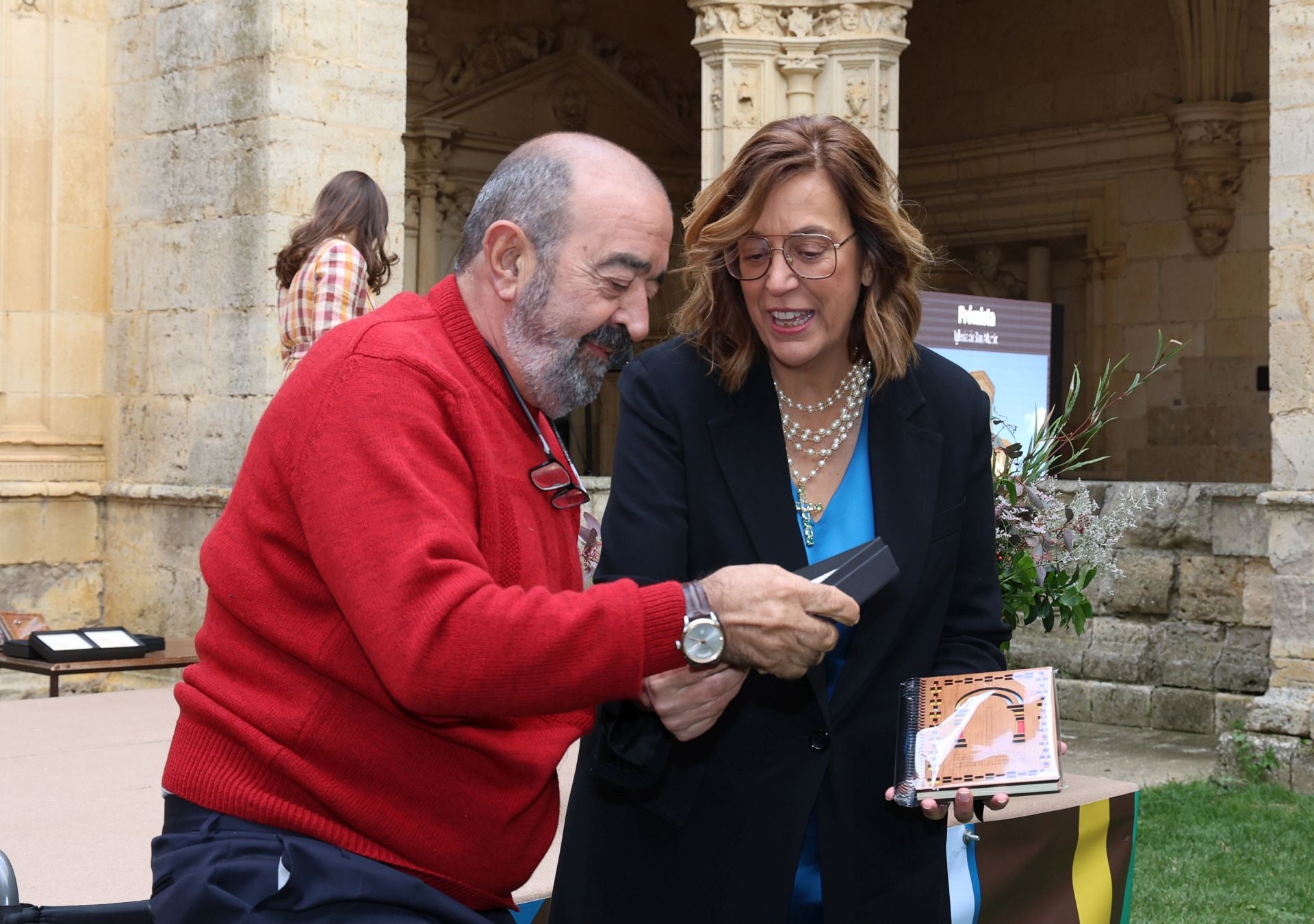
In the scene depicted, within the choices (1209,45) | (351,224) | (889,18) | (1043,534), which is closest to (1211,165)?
(1209,45)

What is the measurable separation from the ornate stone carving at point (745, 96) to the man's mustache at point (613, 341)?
24.1 feet

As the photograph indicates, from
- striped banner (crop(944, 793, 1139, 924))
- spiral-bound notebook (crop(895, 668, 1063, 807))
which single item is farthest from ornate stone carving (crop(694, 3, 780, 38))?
spiral-bound notebook (crop(895, 668, 1063, 807))

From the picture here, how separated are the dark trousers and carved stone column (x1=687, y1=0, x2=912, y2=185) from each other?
24.8 feet

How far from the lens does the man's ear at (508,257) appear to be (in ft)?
6.24

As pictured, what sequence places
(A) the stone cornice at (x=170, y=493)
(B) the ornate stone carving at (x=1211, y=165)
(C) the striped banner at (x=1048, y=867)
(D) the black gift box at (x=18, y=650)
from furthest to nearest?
(B) the ornate stone carving at (x=1211, y=165)
(A) the stone cornice at (x=170, y=493)
(D) the black gift box at (x=18, y=650)
(C) the striped banner at (x=1048, y=867)

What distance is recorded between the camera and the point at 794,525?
2.21 m

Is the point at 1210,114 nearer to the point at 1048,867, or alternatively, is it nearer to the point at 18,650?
the point at 18,650

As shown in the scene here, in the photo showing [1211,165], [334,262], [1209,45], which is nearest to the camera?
[334,262]

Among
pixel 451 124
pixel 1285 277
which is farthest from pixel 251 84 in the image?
pixel 451 124

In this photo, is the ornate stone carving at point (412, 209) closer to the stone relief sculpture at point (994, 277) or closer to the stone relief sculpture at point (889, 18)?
the stone relief sculpture at point (994, 277)

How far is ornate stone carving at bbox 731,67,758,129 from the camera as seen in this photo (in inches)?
359

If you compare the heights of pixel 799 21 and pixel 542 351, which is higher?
pixel 799 21

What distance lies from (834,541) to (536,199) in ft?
2.18

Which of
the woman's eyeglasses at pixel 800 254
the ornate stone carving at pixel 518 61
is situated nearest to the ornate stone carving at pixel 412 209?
the ornate stone carving at pixel 518 61
